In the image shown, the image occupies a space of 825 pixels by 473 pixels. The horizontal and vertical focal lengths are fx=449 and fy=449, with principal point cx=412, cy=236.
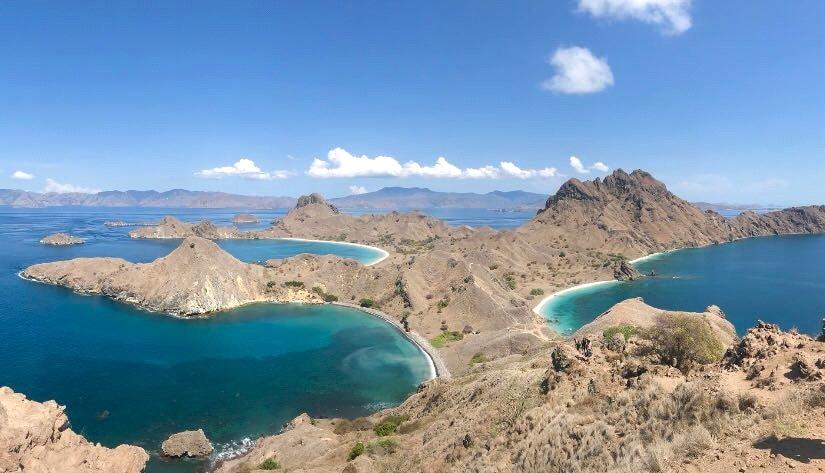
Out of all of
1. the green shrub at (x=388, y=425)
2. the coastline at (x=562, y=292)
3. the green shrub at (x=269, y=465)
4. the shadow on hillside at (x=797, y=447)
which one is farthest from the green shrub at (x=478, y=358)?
the shadow on hillside at (x=797, y=447)

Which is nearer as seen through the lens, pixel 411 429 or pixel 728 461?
pixel 728 461

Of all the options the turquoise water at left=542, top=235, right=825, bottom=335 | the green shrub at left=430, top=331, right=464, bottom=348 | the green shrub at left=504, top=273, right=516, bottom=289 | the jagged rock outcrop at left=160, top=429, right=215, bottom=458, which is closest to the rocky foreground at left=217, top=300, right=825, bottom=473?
the jagged rock outcrop at left=160, top=429, right=215, bottom=458

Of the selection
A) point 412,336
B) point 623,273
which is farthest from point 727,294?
point 412,336

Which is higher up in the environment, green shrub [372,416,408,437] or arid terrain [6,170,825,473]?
arid terrain [6,170,825,473]

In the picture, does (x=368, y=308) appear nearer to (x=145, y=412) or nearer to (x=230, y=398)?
(x=230, y=398)

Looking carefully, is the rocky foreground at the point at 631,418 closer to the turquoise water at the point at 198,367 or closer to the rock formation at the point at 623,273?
the turquoise water at the point at 198,367

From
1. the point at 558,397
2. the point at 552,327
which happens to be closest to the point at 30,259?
the point at 552,327

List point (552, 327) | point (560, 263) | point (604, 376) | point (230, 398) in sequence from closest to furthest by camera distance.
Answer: point (604, 376)
point (230, 398)
point (552, 327)
point (560, 263)

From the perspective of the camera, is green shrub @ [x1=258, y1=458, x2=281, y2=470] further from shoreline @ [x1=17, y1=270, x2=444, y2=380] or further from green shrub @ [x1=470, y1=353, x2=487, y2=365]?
green shrub @ [x1=470, y1=353, x2=487, y2=365]
